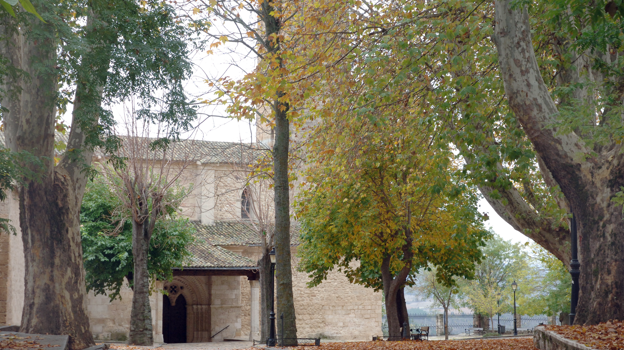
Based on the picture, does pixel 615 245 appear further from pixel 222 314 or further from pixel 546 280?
pixel 546 280

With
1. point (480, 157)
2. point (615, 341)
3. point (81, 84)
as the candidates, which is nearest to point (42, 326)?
point (81, 84)

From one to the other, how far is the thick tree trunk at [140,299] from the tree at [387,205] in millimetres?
5179

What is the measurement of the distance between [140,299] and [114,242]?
3.71 m

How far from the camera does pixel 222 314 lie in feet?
87.6

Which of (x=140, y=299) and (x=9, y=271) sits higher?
(x=9, y=271)

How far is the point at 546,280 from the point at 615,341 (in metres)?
33.1

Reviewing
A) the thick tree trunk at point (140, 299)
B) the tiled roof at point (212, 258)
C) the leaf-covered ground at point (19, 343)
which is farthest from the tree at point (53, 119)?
the tiled roof at point (212, 258)

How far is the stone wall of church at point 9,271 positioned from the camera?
51.3 ft

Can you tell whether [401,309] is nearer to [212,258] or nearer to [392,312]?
[392,312]

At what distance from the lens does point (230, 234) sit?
27.9m

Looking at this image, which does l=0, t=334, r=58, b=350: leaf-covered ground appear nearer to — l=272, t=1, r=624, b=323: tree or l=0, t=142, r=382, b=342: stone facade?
l=272, t=1, r=624, b=323: tree

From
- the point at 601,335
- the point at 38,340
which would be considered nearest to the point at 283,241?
the point at 38,340

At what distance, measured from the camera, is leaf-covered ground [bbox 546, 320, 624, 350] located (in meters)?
6.09

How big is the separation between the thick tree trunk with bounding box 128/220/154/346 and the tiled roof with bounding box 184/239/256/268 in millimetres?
5368
